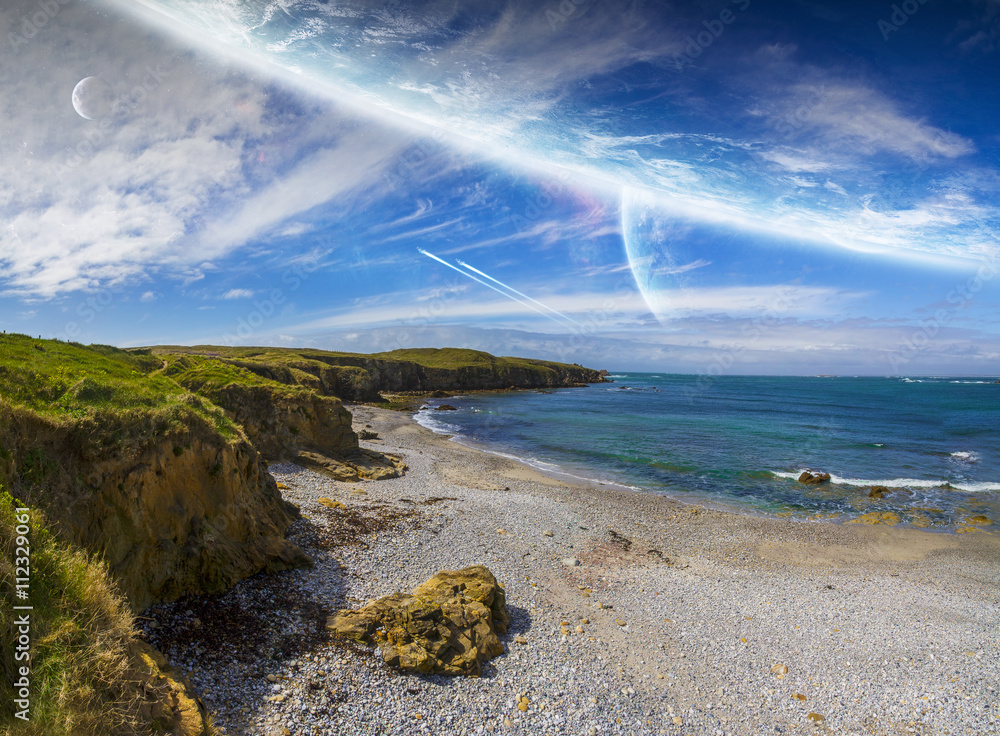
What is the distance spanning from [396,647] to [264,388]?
19827mm

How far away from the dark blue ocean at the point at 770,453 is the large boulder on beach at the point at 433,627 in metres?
21.6

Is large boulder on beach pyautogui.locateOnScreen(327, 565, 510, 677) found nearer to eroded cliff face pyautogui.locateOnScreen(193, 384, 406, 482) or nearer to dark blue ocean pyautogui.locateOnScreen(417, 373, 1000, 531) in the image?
eroded cliff face pyautogui.locateOnScreen(193, 384, 406, 482)

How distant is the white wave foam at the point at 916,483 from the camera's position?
32.4 meters

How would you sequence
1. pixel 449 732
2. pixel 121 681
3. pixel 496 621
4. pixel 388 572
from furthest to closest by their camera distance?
→ pixel 388 572, pixel 496 621, pixel 449 732, pixel 121 681

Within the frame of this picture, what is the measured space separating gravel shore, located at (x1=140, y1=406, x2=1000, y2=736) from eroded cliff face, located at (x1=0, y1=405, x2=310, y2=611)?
650 millimetres

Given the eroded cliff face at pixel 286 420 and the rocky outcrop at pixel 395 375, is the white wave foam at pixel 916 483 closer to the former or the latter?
the eroded cliff face at pixel 286 420

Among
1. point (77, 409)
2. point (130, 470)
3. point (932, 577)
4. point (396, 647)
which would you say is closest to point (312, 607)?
point (396, 647)

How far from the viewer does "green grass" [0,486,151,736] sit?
5.01 meters

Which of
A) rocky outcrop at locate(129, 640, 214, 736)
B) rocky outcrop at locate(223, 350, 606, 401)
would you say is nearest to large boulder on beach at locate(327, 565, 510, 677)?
rocky outcrop at locate(129, 640, 214, 736)

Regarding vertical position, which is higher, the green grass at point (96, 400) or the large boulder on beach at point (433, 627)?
the green grass at point (96, 400)

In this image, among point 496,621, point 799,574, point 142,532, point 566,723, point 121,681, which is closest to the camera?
point 121,681

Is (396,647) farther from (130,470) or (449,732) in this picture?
(130,470)

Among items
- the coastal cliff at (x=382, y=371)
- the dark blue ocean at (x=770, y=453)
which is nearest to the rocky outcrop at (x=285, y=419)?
the dark blue ocean at (x=770, y=453)

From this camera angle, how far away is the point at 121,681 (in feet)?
19.2
